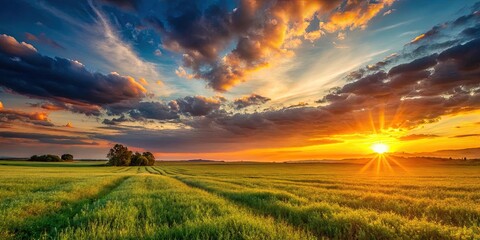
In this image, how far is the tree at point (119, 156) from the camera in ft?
424

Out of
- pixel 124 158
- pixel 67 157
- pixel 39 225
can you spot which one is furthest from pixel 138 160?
pixel 39 225

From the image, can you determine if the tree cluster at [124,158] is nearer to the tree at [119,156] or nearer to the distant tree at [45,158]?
the tree at [119,156]

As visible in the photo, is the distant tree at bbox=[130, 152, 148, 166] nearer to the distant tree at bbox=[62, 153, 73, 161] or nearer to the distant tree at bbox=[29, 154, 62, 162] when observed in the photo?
the distant tree at bbox=[29, 154, 62, 162]

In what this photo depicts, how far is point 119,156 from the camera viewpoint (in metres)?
130

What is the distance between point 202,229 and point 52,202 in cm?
1089

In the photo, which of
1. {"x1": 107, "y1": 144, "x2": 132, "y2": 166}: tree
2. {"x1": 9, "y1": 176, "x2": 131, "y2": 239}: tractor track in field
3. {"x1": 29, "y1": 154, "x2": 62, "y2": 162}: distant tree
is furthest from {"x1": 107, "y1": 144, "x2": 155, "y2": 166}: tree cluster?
{"x1": 9, "y1": 176, "x2": 131, "y2": 239}: tractor track in field

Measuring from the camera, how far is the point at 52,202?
1364cm

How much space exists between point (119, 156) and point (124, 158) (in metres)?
2.49

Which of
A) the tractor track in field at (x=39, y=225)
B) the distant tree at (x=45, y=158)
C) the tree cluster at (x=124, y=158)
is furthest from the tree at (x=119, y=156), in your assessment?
the tractor track in field at (x=39, y=225)

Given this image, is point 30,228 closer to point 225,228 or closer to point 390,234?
point 225,228

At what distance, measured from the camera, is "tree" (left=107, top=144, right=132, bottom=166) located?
424ft

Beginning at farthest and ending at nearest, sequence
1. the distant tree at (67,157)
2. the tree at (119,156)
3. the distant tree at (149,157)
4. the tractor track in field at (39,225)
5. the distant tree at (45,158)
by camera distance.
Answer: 1. the distant tree at (67,157)
2. the distant tree at (45,158)
3. the distant tree at (149,157)
4. the tree at (119,156)
5. the tractor track in field at (39,225)

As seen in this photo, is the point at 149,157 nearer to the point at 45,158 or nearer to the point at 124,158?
the point at 124,158

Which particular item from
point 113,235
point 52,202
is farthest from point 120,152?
point 113,235
